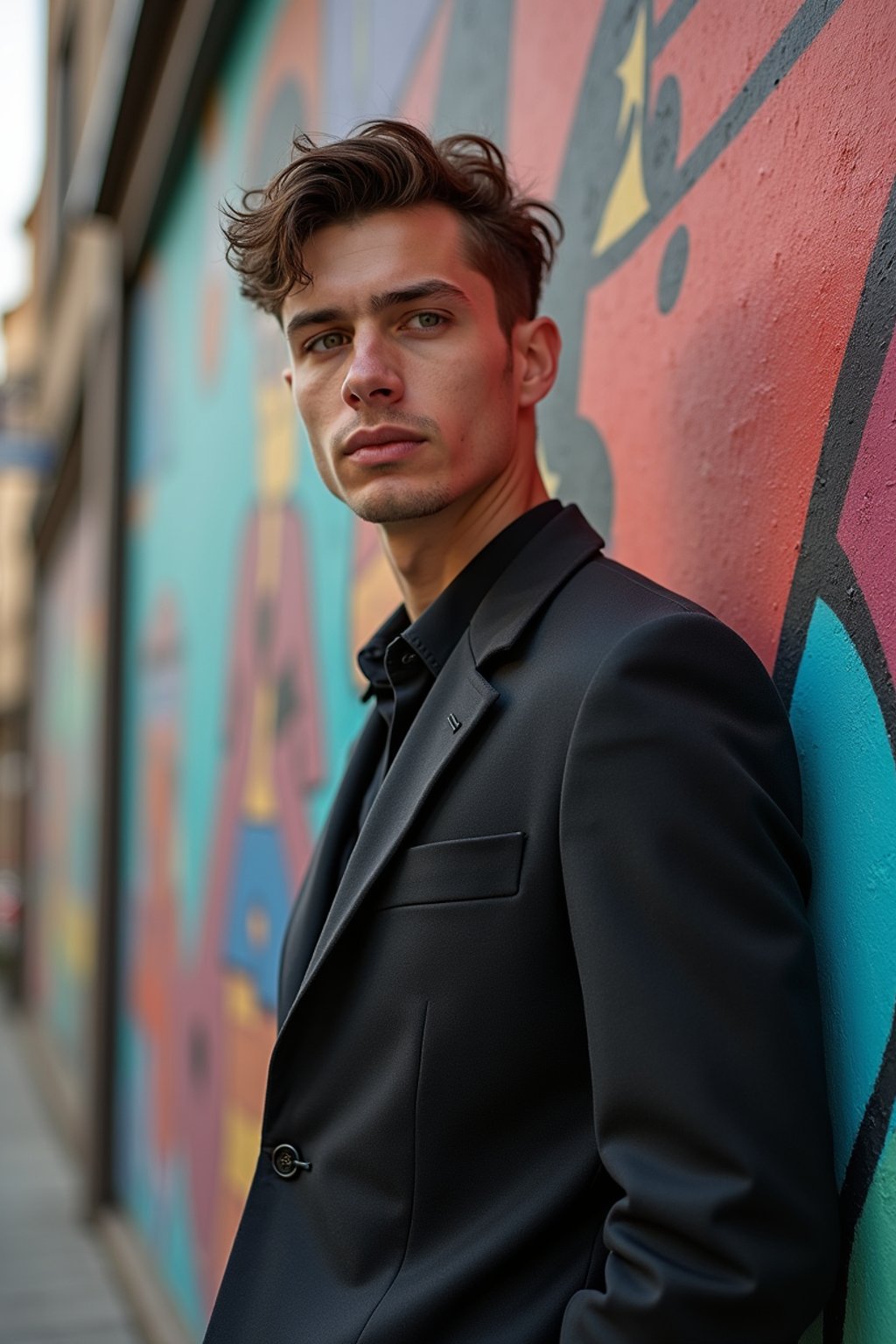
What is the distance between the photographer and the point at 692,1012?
3.76 feet

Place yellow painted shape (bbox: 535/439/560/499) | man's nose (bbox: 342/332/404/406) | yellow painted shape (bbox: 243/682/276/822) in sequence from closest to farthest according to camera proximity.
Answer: man's nose (bbox: 342/332/404/406)
yellow painted shape (bbox: 535/439/560/499)
yellow painted shape (bbox: 243/682/276/822)

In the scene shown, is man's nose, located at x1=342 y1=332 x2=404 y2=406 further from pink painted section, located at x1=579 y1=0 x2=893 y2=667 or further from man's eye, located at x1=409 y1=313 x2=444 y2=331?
pink painted section, located at x1=579 y1=0 x2=893 y2=667

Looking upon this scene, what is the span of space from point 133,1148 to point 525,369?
15.8 feet

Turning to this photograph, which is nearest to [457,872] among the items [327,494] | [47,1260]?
[327,494]

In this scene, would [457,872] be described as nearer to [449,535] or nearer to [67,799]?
[449,535]

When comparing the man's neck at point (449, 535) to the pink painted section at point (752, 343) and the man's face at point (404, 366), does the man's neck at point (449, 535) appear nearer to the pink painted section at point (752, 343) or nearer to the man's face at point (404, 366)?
the man's face at point (404, 366)

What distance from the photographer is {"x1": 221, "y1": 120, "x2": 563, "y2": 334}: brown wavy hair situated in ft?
5.48

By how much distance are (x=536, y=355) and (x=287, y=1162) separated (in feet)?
3.43

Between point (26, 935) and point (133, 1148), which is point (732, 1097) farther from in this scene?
point (26, 935)

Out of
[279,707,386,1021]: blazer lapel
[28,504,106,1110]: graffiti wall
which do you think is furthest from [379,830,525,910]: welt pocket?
[28,504,106,1110]: graffiti wall

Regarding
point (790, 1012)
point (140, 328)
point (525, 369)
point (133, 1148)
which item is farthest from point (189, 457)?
point (790, 1012)

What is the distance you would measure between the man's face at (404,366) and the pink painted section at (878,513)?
50 cm

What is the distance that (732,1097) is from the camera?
111cm

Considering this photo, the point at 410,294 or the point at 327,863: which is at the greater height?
the point at 410,294
